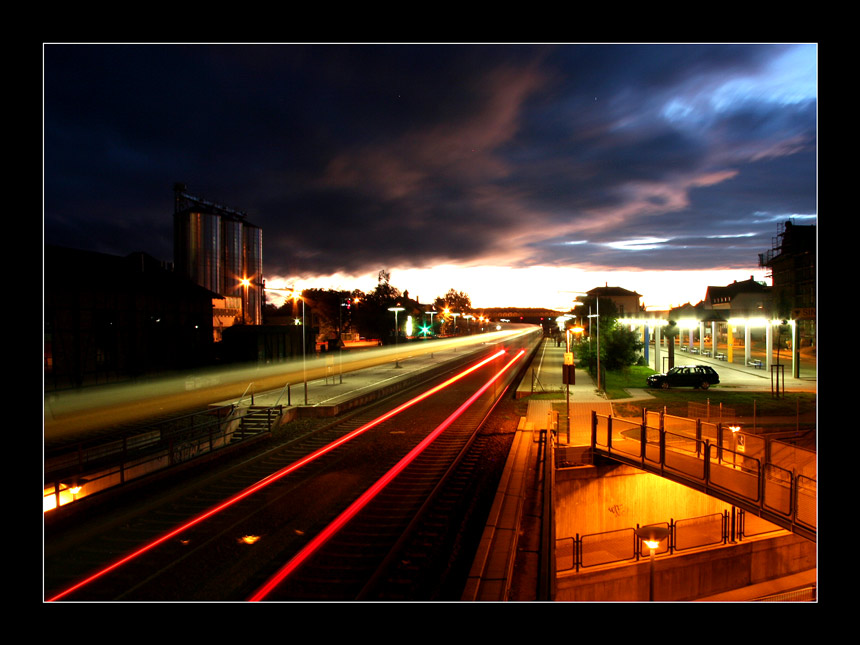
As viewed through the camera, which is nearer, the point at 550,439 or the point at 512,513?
Answer: the point at 512,513

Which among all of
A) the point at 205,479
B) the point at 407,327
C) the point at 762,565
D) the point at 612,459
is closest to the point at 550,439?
the point at 612,459

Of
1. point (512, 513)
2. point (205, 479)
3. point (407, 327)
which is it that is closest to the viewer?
point (512, 513)

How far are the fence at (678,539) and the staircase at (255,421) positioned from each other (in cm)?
974

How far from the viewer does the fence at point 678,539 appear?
12.5 meters

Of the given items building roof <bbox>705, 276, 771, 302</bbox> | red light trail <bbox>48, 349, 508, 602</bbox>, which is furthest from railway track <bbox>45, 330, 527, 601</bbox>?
building roof <bbox>705, 276, 771, 302</bbox>

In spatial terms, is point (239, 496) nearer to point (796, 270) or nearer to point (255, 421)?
point (255, 421)

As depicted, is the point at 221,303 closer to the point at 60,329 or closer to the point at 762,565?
the point at 60,329

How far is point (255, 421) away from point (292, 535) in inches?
390

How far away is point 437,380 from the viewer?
1201 inches

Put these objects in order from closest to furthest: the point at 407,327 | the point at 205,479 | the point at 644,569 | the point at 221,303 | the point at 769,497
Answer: the point at 769,497, the point at 205,479, the point at 644,569, the point at 221,303, the point at 407,327

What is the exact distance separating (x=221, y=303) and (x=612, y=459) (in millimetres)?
55607

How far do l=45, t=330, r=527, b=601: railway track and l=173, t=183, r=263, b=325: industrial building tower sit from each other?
55.9 meters

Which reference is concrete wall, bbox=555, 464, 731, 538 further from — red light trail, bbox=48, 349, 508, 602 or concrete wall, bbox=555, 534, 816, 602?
red light trail, bbox=48, 349, 508, 602

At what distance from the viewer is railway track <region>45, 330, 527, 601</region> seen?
629cm
